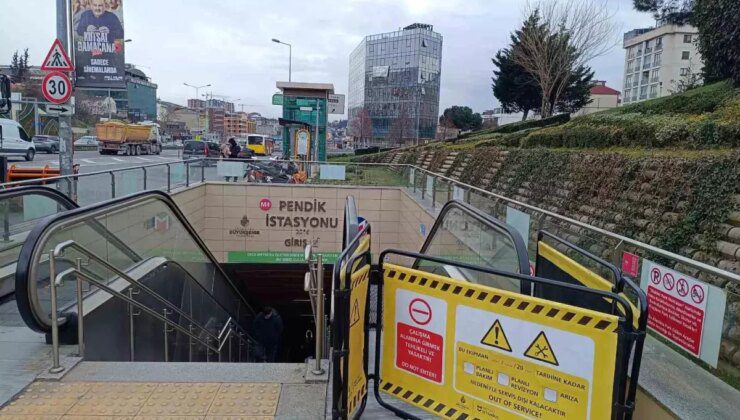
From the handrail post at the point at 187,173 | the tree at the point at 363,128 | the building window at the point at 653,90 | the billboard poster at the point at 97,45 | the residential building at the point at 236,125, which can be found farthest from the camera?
the residential building at the point at 236,125

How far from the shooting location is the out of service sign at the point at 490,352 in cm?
243

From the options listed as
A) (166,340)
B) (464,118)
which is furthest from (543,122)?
(464,118)

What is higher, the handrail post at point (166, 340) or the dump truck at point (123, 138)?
the dump truck at point (123, 138)

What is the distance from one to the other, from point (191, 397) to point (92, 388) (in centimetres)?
69

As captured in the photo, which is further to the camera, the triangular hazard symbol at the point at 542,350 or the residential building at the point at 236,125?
the residential building at the point at 236,125

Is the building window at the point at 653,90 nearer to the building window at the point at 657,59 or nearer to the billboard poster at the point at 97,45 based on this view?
the building window at the point at 657,59

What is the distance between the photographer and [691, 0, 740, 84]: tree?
404 inches

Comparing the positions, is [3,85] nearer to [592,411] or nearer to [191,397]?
[191,397]

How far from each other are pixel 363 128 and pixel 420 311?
6534 cm

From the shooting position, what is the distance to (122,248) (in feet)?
16.9

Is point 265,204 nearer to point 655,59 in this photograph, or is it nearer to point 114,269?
point 114,269

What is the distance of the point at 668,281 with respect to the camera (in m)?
3.36

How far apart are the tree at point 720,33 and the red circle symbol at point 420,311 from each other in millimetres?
10941

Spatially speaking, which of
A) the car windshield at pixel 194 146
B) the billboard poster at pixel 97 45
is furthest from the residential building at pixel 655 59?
the billboard poster at pixel 97 45
